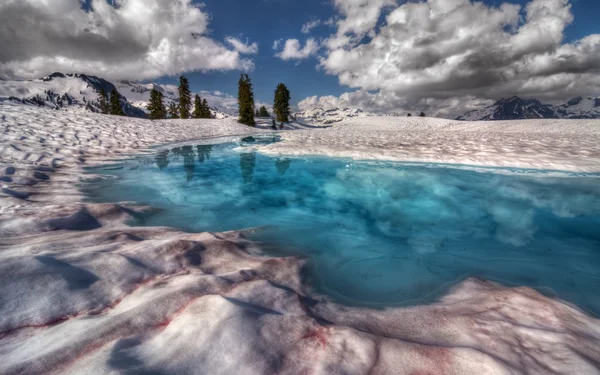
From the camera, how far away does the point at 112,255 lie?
2713mm

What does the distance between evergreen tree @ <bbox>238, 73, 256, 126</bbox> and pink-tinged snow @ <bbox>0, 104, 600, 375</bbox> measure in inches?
1698

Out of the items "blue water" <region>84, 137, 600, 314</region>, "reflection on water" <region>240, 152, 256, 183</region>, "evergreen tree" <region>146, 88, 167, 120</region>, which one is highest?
"evergreen tree" <region>146, 88, 167, 120</region>

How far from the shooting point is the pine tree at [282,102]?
176ft

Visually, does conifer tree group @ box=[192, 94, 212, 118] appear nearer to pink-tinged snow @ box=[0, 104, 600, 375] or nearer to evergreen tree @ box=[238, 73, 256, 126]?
evergreen tree @ box=[238, 73, 256, 126]

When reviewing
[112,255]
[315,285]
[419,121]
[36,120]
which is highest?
[419,121]

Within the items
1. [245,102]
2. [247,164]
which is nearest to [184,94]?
[245,102]

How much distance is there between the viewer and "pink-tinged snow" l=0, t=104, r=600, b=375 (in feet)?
5.49

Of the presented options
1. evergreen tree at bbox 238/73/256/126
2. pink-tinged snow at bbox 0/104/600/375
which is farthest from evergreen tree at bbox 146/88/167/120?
pink-tinged snow at bbox 0/104/600/375

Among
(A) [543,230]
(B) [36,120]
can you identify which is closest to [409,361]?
(A) [543,230]

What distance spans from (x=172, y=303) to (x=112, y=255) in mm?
1087

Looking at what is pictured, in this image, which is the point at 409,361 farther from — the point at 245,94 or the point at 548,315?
the point at 245,94

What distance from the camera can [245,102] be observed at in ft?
148

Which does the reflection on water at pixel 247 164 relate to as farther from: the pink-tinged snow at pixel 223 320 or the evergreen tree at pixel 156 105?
the evergreen tree at pixel 156 105

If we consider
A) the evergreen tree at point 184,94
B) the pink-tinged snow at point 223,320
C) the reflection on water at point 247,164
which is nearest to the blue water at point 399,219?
the reflection on water at point 247,164
